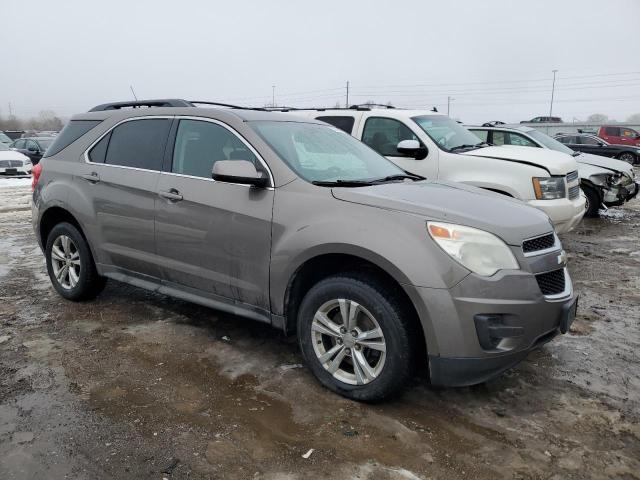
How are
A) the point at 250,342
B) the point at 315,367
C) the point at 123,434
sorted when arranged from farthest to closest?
1. the point at 250,342
2. the point at 315,367
3. the point at 123,434

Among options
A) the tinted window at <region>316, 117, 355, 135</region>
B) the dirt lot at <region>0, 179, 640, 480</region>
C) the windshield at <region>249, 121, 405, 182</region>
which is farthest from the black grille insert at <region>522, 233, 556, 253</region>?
the tinted window at <region>316, 117, 355, 135</region>

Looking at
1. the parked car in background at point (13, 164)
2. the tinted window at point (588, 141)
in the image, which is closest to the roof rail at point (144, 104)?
the parked car in background at point (13, 164)

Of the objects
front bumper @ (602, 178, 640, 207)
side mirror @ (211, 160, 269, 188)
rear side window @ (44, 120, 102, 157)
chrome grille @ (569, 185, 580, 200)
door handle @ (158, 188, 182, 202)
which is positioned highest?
rear side window @ (44, 120, 102, 157)

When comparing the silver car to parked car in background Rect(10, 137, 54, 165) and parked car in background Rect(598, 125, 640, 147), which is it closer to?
parked car in background Rect(10, 137, 54, 165)

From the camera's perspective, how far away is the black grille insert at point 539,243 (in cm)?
302

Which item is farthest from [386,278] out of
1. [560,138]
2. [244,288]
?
[560,138]

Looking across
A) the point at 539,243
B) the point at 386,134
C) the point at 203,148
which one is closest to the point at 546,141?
the point at 386,134

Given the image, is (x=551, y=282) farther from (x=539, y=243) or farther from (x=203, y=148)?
(x=203, y=148)

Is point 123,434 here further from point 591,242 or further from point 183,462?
point 591,242

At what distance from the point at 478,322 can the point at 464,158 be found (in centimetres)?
418

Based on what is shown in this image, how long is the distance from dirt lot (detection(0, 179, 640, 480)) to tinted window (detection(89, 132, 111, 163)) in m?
1.36

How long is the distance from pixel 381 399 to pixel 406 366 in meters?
0.30

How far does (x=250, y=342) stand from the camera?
13.5 feet

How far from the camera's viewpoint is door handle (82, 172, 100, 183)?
4.49 metres
